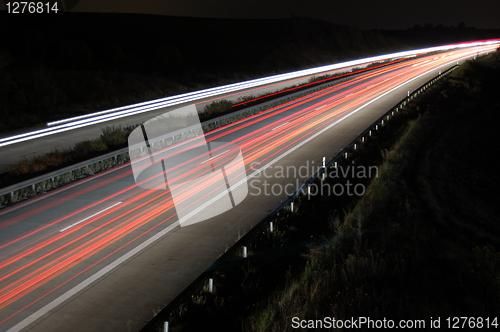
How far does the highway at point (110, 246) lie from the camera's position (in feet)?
22.6

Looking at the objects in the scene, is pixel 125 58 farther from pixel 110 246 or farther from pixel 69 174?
pixel 110 246

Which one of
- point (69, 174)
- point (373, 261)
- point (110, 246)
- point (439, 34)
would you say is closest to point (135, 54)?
point (69, 174)

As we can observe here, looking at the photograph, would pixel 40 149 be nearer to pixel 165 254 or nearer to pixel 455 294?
pixel 165 254

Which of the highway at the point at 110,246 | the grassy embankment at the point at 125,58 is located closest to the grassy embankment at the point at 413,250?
the highway at the point at 110,246

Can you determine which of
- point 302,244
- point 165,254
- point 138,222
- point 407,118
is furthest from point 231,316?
point 407,118

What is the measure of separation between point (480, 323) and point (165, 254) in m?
5.53

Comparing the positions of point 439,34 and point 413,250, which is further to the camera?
point 439,34

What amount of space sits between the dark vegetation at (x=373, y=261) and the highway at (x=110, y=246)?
76 cm

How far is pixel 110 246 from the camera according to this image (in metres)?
9.14

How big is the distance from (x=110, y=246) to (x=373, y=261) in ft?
17.0

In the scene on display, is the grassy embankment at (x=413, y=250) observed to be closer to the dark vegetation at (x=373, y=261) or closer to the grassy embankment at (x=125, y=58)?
the dark vegetation at (x=373, y=261)

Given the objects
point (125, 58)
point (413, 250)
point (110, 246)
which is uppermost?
point (125, 58)

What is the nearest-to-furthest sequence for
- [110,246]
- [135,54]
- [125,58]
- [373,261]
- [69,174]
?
[373,261] < [110,246] < [69,174] < [125,58] < [135,54]

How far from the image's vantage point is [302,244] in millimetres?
9578
